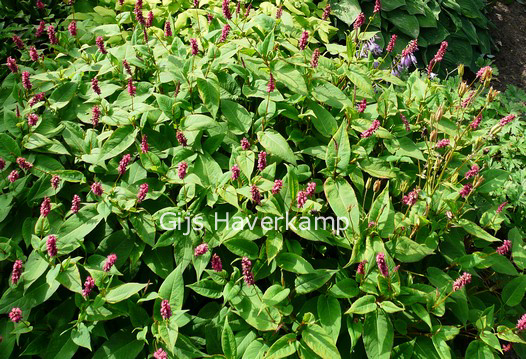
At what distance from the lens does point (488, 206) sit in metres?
2.71

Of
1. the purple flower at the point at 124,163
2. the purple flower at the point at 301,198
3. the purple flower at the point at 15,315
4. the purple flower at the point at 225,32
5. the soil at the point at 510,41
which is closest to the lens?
the purple flower at the point at 15,315

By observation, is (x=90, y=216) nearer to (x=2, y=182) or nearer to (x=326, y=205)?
(x=2, y=182)

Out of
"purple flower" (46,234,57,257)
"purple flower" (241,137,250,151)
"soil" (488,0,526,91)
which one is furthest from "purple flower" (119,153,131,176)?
"soil" (488,0,526,91)

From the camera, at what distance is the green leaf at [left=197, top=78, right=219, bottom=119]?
7.50 feet

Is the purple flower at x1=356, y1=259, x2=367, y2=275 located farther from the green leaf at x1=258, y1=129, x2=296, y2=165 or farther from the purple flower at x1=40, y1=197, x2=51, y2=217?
the purple flower at x1=40, y1=197, x2=51, y2=217

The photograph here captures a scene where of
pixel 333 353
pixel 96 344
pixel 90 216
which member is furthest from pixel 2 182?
pixel 333 353

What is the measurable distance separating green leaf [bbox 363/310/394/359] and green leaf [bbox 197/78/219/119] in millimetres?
1148

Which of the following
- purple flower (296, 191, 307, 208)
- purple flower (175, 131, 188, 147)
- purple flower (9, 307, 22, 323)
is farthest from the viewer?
purple flower (175, 131, 188, 147)

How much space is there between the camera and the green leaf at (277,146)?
86.4 inches

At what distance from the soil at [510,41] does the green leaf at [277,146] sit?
369cm

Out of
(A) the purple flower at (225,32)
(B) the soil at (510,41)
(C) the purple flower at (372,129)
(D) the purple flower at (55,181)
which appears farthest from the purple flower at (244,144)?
(B) the soil at (510,41)

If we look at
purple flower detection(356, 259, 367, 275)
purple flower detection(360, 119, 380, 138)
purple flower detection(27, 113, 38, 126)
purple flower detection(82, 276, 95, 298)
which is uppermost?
purple flower detection(360, 119, 380, 138)

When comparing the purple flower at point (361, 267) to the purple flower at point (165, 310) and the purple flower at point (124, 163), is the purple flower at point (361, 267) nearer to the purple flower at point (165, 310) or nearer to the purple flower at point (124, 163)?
the purple flower at point (165, 310)

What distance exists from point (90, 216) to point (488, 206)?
2060 mm
